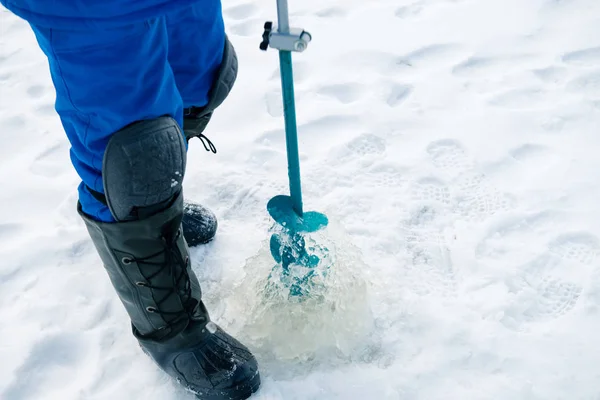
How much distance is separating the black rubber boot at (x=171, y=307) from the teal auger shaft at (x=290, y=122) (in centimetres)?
25

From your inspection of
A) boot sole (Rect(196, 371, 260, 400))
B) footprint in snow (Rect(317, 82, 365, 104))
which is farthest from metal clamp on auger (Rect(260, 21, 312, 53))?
footprint in snow (Rect(317, 82, 365, 104))

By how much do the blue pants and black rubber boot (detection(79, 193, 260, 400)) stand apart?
0.07 metres

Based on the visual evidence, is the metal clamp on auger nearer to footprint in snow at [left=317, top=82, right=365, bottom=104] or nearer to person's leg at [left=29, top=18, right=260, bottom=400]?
person's leg at [left=29, top=18, right=260, bottom=400]

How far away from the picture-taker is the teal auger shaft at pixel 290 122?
42.2 inches

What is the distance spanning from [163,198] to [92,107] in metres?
0.20

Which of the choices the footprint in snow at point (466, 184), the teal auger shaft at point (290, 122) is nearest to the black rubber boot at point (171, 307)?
the teal auger shaft at point (290, 122)

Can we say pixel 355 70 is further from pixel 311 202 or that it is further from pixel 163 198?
pixel 163 198

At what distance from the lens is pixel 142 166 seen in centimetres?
95

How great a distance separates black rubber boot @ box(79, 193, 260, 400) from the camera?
1.04m

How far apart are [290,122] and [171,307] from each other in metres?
0.43

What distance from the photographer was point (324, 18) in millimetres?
2441

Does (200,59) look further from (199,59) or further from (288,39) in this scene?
(288,39)

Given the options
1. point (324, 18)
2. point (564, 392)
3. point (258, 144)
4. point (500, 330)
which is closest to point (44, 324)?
point (258, 144)

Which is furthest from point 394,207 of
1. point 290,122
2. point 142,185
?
point 142,185
